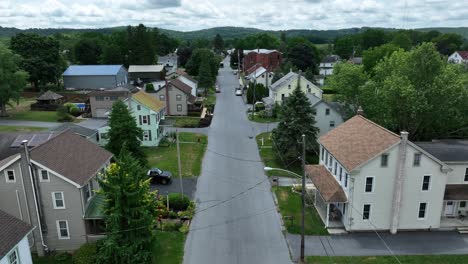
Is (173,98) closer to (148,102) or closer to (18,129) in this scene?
(148,102)

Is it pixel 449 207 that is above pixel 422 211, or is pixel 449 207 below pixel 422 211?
below

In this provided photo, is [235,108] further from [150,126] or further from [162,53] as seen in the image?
[162,53]

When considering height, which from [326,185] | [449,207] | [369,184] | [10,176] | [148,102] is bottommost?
[449,207]

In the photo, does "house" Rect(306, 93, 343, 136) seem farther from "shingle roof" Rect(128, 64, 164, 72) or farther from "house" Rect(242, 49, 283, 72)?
"house" Rect(242, 49, 283, 72)

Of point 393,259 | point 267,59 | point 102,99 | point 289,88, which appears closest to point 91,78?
point 102,99

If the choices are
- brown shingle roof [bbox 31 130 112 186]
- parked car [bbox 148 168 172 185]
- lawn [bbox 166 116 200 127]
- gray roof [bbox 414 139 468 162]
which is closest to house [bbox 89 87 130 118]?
lawn [bbox 166 116 200 127]

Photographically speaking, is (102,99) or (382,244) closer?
(382,244)
